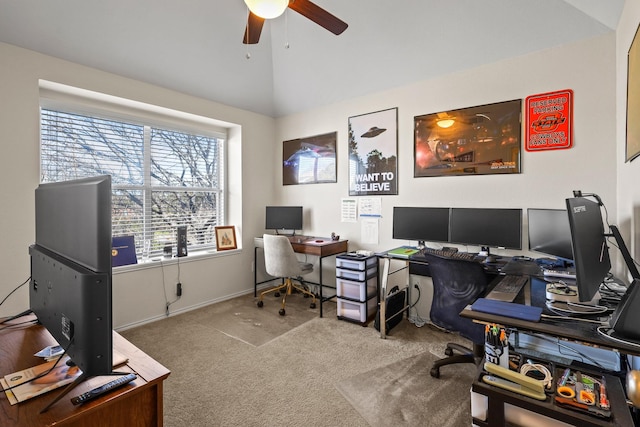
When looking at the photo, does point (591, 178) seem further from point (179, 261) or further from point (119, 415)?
→ point (179, 261)

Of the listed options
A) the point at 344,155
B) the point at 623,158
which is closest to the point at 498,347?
the point at 623,158

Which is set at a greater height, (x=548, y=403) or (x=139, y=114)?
(x=139, y=114)

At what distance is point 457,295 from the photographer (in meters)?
2.19

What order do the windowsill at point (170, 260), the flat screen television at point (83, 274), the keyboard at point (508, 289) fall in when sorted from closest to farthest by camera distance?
the flat screen television at point (83, 274)
the keyboard at point (508, 289)
the windowsill at point (170, 260)

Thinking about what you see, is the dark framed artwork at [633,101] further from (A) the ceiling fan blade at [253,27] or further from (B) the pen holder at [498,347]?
(A) the ceiling fan blade at [253,27]

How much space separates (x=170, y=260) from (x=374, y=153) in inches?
106

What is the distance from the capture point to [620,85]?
225 centimetres

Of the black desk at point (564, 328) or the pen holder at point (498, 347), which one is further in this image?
the pen holder at point (498, 347)

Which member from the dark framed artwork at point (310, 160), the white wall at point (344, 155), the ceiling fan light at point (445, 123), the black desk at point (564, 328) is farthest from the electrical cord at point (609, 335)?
the dark framed artwork at point (310, 160)

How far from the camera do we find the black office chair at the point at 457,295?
6.88 feet

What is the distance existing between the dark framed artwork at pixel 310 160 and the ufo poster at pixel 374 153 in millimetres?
310

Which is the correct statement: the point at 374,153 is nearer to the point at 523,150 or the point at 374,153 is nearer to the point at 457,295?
the point at 523,150

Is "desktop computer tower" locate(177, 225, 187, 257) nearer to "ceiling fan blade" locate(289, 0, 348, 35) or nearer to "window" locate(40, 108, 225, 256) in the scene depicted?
"window" locate(40, 108, 225, 256)

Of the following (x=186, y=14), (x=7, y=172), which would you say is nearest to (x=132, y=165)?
(x=7, y=172)
